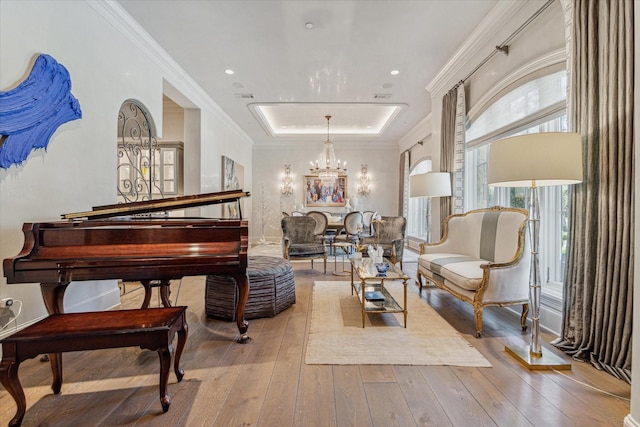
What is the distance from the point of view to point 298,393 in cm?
171

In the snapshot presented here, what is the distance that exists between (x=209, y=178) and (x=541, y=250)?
525 centimetres

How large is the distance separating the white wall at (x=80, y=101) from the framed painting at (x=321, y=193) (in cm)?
545

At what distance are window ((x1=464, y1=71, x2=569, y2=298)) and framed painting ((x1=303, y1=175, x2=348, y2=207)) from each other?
206 inches

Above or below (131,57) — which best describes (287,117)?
above

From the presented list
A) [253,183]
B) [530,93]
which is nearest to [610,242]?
[530,93]

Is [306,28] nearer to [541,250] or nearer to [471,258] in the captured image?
[471,258]

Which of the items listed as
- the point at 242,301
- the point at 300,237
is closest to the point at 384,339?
the point at 242,301

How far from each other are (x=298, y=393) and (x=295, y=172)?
7.63 m

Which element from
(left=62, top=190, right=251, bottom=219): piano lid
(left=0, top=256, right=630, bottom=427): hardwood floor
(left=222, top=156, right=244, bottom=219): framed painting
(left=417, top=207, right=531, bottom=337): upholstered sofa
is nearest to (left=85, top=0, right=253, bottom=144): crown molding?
(left=222, top=156, right=244, bottom=219): framed painting

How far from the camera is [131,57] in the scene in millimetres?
3303

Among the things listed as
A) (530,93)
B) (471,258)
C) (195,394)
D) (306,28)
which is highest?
(306,28)

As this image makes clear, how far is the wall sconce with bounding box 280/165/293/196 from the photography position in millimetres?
8922

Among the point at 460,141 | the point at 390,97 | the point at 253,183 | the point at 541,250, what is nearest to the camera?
the point at 541,250

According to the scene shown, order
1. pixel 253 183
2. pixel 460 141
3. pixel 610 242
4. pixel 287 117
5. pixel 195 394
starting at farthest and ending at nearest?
pixel 253 183, pixel 287 117, pixel 460 141, pixel 610 242, pixel 195 394
